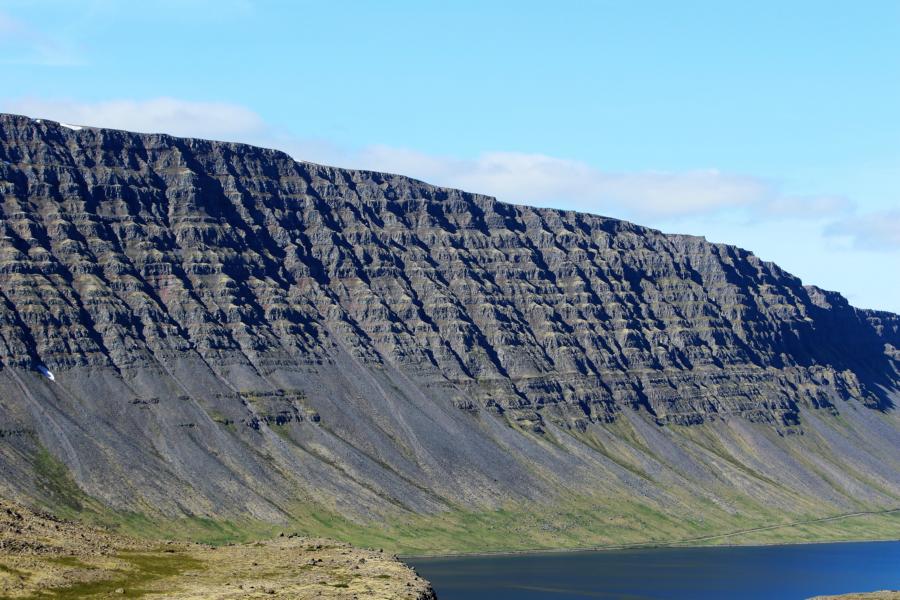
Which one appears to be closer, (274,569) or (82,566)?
(82,566)

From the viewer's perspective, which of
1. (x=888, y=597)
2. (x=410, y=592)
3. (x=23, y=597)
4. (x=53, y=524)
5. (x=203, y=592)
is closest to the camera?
(x=23, y=597)

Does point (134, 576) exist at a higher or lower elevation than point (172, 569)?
lower

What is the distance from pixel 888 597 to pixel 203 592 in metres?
114

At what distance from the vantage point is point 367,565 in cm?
13925

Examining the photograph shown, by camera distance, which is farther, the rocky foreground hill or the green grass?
the rocky foreground hill

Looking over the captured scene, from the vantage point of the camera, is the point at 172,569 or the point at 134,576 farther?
the point at 172,569

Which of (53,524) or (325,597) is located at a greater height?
(53,524)

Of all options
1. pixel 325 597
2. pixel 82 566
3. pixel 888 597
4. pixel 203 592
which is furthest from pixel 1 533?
pixel 888 597

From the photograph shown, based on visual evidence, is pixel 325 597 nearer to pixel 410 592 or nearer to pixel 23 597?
pixel 410 592

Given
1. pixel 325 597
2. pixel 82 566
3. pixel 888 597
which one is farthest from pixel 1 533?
pixel 888 597

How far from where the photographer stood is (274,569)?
13312cm

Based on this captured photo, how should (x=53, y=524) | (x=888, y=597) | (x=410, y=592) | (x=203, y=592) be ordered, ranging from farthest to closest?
1. (x=888, y=597)
2. (x=53, y=524)
3. (x=410, y=592)
4. (x=203, y=592)

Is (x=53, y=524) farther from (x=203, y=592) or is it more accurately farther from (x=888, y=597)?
(x=888, y=597)

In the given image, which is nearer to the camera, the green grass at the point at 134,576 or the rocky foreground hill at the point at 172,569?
the green grass at the point at 134,576
